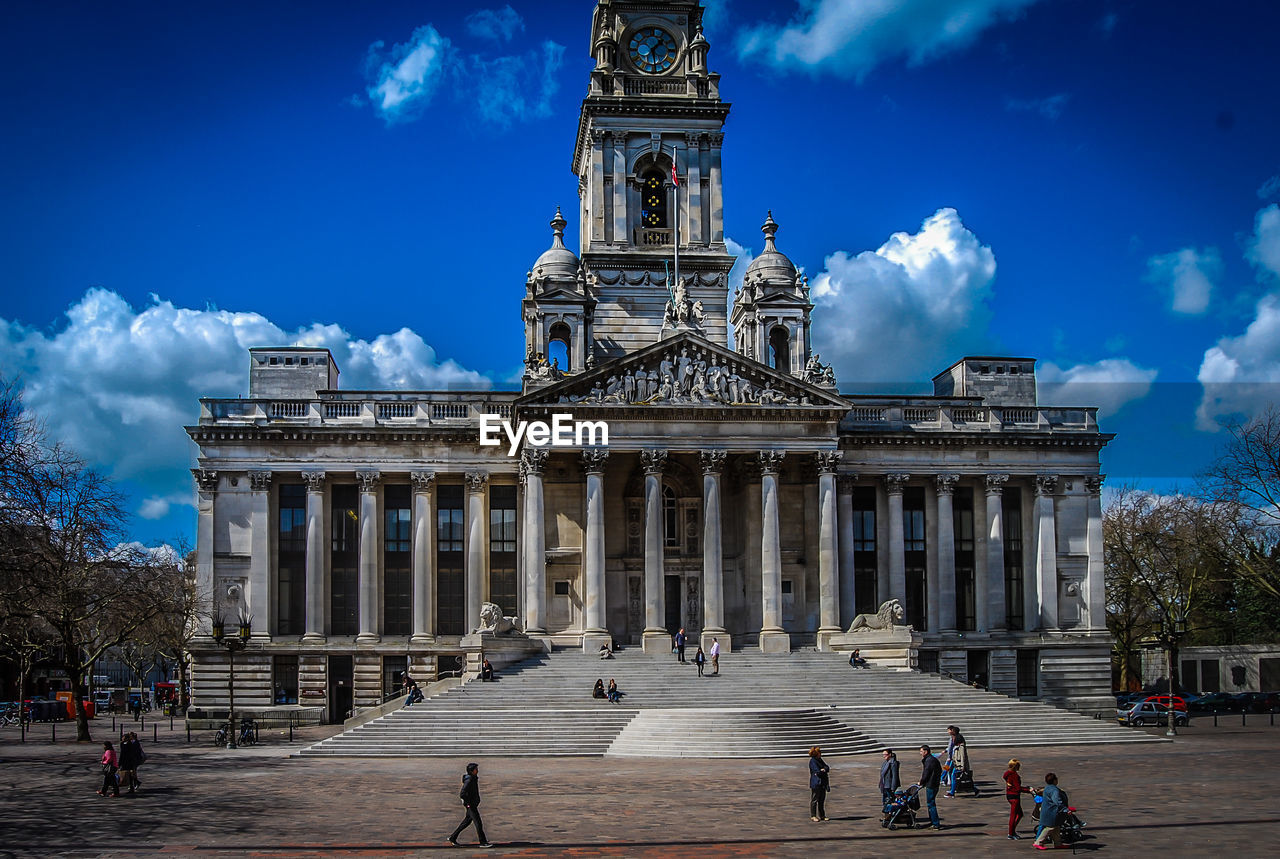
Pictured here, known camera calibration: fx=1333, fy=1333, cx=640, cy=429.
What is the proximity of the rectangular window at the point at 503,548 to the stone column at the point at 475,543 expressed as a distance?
0.88 metres

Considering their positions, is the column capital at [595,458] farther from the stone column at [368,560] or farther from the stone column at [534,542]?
the stone column at [368,560]

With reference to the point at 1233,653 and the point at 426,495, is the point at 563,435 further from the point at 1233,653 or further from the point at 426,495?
the point at 1233,653

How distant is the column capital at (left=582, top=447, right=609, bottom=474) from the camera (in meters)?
62.2

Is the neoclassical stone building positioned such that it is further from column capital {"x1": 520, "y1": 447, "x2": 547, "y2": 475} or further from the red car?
the red car

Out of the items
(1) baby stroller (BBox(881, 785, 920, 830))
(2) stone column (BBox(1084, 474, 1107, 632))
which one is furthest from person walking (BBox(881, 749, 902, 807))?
(2) stone column (BBox(1084, 474, 1107, 632))

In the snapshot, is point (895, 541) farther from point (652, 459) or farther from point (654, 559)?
point (652, 459)

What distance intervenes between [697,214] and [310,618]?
30.0m

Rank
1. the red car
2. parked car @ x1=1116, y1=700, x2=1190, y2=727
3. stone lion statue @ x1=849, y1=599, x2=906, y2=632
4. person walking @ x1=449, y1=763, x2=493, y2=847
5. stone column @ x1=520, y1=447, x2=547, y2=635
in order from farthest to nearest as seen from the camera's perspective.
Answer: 1. the red car
2. parked car @ x1=1116, y1=700, x2=1190, y2=727
3. stone column @ x1=520, y1=447, x2=547, y2=635
4. stone lion statue @ x1=849, y1=599, x2=906, y2=632
5. person walking @ x1=449, y1=763, x2=493, y2=847

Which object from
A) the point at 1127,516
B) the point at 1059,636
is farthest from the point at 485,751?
the point at 1127,516

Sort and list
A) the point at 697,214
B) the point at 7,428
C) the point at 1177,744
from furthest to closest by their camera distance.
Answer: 1. the point at 697,214
2. the point at 1177,744
3. the point at 7,428

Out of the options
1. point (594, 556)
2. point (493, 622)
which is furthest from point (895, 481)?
point (493, 622)

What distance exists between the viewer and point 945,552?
230 feet

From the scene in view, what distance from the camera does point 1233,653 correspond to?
9169cm

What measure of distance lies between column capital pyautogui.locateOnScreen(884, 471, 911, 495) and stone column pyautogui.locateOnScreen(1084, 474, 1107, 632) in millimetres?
10388
